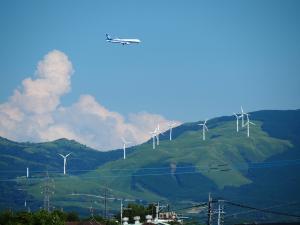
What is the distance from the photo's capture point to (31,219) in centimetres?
15062

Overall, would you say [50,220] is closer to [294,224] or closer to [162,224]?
[162,224]

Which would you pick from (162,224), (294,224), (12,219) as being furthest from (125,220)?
(294,224)

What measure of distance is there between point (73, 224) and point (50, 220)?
28101mm

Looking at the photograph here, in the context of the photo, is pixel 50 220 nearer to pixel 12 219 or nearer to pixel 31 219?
pixel 31 219

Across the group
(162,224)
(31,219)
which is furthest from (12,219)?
(162,224)

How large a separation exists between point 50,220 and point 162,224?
35.2 metres

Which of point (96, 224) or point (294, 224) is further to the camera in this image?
point (96, 224)

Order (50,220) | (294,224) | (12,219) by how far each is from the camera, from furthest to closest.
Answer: (12,219) → (50,220) → (294,224)

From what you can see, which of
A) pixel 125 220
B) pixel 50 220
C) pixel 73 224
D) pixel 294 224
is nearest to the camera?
pixel 294 224

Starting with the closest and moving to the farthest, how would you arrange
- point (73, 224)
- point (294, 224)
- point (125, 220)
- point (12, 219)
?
point (294, 224) < point (12, 219) < point (73, 224) < point (125, 220)

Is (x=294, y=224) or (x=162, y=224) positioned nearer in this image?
(x=294, y=224)

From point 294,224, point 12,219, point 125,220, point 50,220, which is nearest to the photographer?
point 294,224

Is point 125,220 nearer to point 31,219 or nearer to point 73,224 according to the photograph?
point 73,224

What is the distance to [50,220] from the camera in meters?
149
